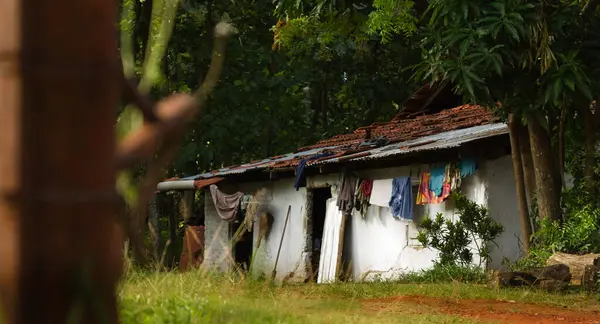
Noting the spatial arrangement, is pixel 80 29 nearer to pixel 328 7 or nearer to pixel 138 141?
pixel 138 141

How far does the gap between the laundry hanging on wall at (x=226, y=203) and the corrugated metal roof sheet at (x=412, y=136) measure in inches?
16.3

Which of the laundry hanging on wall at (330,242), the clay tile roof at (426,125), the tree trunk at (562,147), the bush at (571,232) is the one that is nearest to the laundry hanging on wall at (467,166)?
the tree trunk at (562,147)

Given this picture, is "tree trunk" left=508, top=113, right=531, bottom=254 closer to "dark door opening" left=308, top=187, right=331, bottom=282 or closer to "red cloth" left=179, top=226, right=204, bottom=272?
"dark door opening" left=308, top=187, right=331, bottom=282

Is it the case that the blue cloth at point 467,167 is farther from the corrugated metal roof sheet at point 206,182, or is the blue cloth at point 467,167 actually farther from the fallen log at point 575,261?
the corrugated metal roof sheet at point 206,182

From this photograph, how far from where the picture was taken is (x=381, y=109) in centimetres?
2634

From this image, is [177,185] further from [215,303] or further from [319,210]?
[215,303]

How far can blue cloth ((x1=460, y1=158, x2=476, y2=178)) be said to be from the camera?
14453 mm

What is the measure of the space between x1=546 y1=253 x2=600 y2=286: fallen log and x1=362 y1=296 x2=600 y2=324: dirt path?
189cm

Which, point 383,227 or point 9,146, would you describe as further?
point 383,227

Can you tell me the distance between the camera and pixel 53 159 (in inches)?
49.3

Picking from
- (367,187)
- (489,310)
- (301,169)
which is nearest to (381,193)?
(367,187)

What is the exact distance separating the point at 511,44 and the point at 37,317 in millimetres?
11448

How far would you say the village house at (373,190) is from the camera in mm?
14695

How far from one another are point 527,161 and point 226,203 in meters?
9.23
